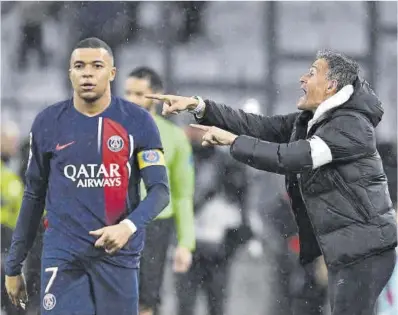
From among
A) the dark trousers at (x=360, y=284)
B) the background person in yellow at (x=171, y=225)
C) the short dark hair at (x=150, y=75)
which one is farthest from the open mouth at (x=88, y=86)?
the short dark hair at (x=150, y=75)

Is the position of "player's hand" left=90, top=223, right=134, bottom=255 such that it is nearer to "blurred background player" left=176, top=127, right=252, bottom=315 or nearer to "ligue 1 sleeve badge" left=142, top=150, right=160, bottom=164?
"ligue 1 sleeve badge" left=142, top=150, right=160, bottom=164

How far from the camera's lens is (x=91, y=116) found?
4445mm

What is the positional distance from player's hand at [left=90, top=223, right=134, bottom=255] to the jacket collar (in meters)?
0.88

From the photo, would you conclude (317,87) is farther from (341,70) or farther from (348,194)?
(348,194)

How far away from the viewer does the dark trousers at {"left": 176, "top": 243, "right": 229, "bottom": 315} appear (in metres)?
6.43

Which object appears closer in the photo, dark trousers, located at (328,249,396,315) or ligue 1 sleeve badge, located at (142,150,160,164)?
dark trousers, located at (328,249,396,315)

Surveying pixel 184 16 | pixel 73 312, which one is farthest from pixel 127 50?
pixel 73 312

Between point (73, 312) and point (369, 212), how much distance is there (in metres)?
1.29

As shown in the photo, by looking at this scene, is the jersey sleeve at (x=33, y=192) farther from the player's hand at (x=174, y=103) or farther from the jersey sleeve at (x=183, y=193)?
the jersey sleeve at (x=183, y=193)

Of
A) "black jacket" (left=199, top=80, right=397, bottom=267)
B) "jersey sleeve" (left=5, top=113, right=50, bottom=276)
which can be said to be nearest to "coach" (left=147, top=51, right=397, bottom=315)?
"black jacket" (left=199, top=80, right=397, bottom=267)

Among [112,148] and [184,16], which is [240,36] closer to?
[184,16]

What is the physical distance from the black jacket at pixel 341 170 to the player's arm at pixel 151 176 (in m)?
0.46

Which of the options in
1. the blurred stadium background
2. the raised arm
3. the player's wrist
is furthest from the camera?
the blurred stadium background

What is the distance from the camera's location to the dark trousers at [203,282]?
643 centimetres
